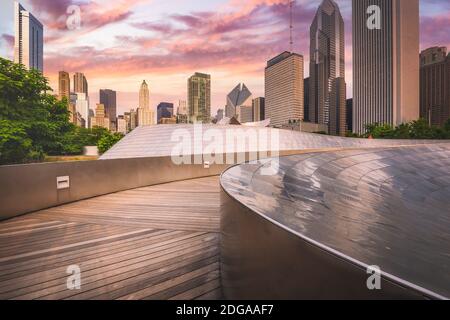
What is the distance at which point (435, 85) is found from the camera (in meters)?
186

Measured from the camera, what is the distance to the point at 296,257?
1569 mm

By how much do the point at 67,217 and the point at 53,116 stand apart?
53.0 meters

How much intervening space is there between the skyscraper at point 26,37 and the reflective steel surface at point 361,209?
178326 mm

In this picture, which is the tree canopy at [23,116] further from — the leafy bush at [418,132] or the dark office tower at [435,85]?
the dark office tower at [435,85]

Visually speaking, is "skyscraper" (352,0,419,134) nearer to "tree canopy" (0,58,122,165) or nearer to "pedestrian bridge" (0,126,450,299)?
"tree canopy" (0,58,122,165)

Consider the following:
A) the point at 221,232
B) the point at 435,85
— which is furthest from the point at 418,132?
the point at 435,85

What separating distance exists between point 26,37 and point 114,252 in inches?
8455

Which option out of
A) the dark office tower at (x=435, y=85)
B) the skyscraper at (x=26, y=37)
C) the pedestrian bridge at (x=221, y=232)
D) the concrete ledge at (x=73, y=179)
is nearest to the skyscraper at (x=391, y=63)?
the dark office tower at (x=435, y=85)

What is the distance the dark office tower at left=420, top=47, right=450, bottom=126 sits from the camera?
181 meters

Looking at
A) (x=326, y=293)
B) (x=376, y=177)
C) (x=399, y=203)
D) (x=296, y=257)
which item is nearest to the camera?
(x=326, y=293)

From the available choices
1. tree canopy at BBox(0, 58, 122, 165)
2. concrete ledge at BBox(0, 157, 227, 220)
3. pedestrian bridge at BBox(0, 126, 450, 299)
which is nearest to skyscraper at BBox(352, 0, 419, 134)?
tree canopy at BBox(0, 58, 122, 165)

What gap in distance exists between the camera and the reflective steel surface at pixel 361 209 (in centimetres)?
209

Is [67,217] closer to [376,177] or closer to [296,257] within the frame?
[296,257]
